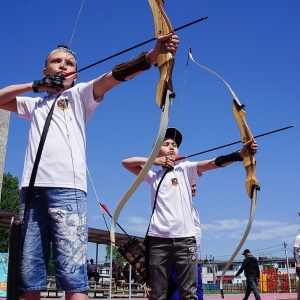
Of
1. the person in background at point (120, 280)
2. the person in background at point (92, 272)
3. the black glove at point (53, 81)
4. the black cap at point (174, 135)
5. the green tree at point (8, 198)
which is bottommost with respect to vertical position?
the person in background at point (120, 280)

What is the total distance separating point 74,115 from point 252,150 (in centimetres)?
209

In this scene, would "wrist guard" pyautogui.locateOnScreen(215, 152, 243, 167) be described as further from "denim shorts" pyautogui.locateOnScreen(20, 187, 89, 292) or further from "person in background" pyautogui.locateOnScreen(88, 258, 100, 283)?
"person in background" pyautogui.locateOnScreen(88, 258, 100, 283)

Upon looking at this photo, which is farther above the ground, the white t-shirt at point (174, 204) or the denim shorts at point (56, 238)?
the white t-shirt at point (174, 204)

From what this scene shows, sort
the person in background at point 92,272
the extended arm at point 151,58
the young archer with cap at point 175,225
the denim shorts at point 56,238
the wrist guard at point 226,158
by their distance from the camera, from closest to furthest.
A: the denim shorts at point 56,238 < the extended arm at point 151,58 < the young archer with cap at point 175,225 < the wrist guard at point 226,158 < the person in background at point 92,272

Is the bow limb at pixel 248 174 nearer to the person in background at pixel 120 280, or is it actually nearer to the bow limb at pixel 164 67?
the bow limb at pixel 164 67

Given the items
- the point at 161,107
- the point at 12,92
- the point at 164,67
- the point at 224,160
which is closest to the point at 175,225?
the point at 224,160

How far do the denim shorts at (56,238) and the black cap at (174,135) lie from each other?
80.6 inches

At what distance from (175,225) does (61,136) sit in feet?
5.57

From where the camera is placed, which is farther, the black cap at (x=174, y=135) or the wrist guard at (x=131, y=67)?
the black cap at (x=174, y=135)

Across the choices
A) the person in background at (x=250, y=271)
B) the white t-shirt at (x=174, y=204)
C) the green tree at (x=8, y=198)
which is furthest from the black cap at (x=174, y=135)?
the green tree at (x=8, y=198)

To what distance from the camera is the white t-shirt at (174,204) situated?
4066 mm

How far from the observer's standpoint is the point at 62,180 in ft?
8.57

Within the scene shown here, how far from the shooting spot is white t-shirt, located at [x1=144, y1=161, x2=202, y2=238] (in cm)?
407

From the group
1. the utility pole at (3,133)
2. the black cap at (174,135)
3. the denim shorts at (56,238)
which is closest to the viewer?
the denim shorts at (56,238)
